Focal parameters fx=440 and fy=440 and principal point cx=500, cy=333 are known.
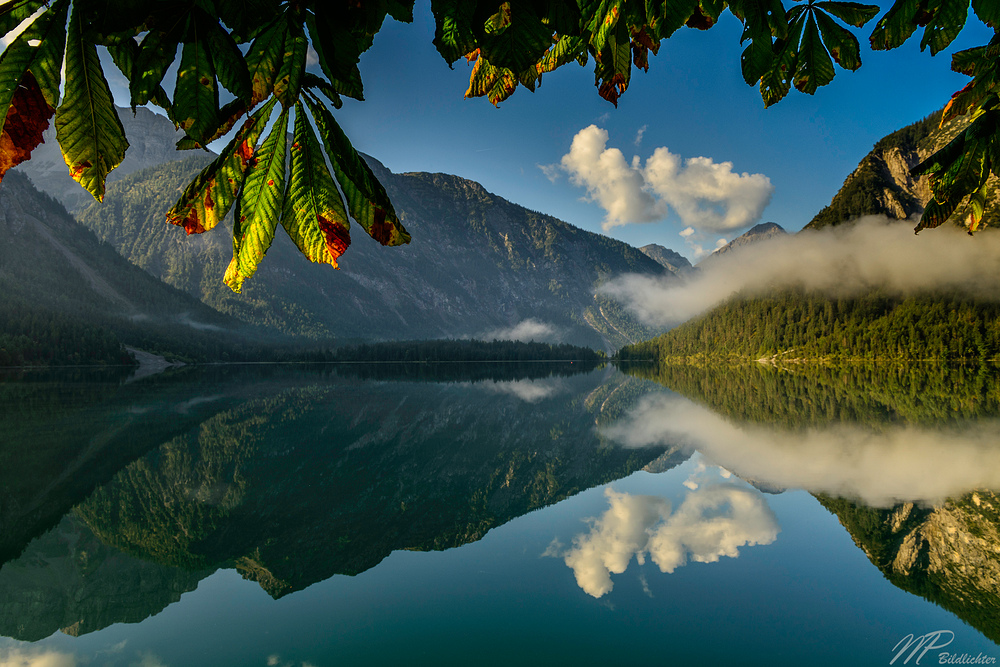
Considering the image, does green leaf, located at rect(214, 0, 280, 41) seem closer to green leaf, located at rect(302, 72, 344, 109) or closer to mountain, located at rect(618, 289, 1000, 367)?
green leaf, located at rect(302, 72, 344, 109)

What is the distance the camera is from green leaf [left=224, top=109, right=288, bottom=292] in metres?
0.96

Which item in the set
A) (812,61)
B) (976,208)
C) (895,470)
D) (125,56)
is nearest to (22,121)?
(125,56)

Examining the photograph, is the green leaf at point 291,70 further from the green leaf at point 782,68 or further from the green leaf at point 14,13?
the green leaf at point 782,68

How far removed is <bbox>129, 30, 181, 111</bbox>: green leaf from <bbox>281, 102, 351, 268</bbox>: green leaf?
27 centimetres

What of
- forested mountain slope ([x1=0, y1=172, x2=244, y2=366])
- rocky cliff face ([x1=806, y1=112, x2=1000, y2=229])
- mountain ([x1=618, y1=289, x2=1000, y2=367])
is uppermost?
rocky cliff face ([x1=806, y1=112, x2=1000, y2=229])

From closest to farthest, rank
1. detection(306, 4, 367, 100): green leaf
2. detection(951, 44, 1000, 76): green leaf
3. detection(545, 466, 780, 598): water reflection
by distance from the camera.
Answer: detection(306, 4, 367, 100): green leaf < detection(951, 44, 1000, 76): green leaf < detection(545, 466, 780, 598): water reflection

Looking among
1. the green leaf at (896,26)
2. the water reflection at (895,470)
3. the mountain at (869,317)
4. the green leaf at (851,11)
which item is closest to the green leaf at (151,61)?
the green leaf at (851,11)

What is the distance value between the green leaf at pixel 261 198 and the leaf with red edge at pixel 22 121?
361mm

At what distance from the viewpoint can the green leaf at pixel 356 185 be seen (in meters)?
0.98

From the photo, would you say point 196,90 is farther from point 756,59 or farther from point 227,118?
point 756,59

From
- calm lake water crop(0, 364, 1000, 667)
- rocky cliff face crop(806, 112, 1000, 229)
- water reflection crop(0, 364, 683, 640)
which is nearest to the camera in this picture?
calm lake water crop(0, 364, 1000, 667)

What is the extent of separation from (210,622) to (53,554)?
5.67 meters

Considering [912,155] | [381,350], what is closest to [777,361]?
[912,155]

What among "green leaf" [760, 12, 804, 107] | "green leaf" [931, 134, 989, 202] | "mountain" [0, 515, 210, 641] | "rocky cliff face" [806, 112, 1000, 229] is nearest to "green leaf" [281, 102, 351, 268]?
"green leaf" [760, 12, 804, 107]
